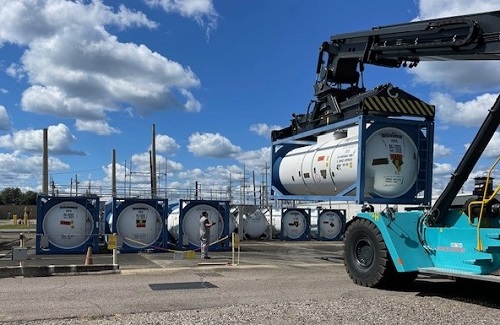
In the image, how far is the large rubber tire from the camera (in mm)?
10328

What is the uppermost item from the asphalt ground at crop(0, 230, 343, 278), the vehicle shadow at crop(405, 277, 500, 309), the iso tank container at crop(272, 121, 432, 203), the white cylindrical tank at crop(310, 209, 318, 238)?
the iso tank container at crop(272, 121, 432, 203)

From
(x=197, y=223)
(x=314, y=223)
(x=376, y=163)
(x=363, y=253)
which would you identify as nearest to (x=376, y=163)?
(x=376, y=163)

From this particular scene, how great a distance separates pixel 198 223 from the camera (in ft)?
69.1

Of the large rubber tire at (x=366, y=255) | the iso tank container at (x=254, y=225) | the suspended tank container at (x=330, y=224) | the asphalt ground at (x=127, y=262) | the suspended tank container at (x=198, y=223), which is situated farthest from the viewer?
the suspended tank container at (x=330, y=224)

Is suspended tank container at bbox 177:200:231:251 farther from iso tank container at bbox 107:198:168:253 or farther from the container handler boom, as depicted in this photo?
the container handler boom

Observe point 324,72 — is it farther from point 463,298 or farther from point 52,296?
point 52,296

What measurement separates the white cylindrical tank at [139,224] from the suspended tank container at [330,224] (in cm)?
1186

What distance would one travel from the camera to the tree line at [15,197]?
10531cm

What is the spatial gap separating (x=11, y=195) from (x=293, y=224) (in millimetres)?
95295

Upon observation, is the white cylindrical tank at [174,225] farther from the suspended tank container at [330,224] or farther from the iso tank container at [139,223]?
the suspended tank container at [330,224]

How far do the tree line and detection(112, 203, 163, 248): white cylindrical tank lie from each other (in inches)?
3652

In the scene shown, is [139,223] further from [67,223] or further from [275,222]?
[275,222]

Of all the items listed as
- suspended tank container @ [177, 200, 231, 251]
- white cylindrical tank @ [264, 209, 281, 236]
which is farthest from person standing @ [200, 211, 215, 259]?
white cylindrical tank @ [264, 209, 281, 236]

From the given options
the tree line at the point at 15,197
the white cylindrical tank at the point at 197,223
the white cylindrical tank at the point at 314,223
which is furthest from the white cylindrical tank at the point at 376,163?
the tree line at the point at 15,197
